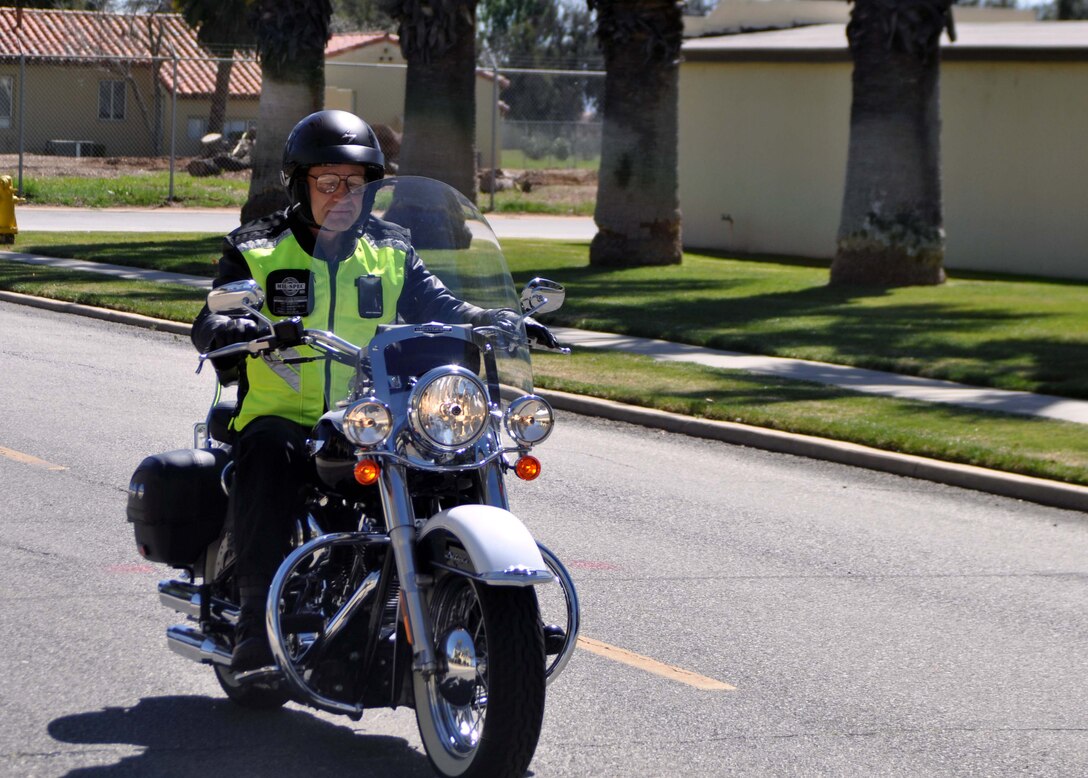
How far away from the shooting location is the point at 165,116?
167 feet

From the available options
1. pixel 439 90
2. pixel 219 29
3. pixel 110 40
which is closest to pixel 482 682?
pixel 439 90

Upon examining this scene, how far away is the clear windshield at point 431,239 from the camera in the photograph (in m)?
4.71

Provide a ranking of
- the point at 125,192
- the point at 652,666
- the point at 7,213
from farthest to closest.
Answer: the point at 125,192 → the point at 7,213 → the point at 652,666

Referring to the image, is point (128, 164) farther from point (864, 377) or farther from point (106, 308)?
point (864, 377)

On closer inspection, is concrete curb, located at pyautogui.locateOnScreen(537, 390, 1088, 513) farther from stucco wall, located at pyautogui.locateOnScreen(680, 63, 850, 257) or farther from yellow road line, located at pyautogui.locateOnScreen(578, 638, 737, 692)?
stucco wall, located at pyautogui.locateOnScreen(680, 63, 850, 257)

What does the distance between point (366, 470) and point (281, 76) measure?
786 inches

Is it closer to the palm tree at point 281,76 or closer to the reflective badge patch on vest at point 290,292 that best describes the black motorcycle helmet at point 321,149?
the reflective badge patch on vest at point 290,292

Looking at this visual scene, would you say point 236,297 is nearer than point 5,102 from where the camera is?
Yes

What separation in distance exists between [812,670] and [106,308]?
12271mm

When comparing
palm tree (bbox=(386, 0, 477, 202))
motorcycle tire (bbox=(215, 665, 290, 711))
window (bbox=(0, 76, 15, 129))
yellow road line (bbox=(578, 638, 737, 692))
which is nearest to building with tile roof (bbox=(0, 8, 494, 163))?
window (bbox=(0, 76, 15, 129))

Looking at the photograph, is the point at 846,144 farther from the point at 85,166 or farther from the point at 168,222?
the point at 85,166

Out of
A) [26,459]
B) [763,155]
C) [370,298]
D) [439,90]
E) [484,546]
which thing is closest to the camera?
[484,546]

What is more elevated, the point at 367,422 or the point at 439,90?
the point at 439,90

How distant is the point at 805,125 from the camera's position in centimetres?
2742
